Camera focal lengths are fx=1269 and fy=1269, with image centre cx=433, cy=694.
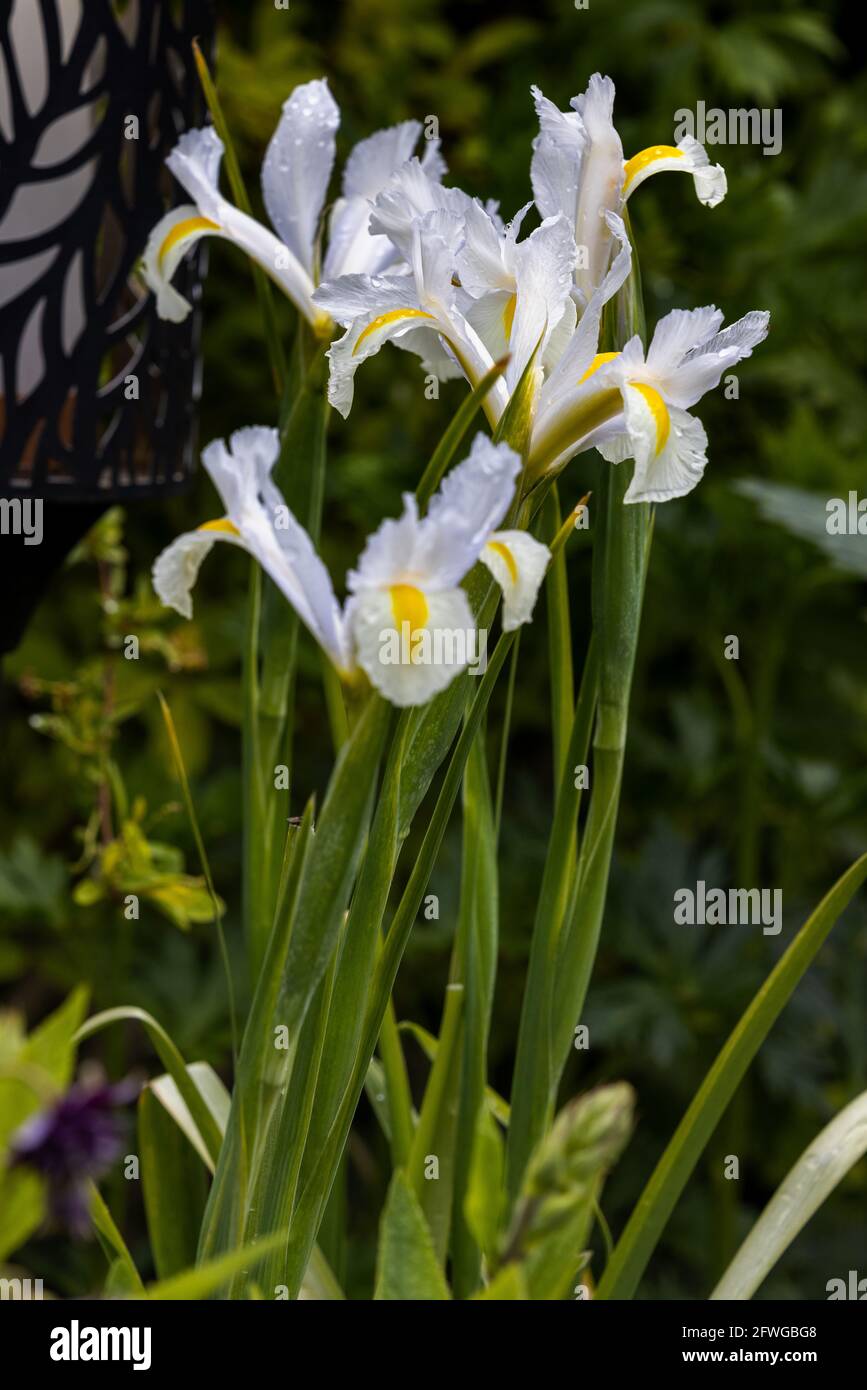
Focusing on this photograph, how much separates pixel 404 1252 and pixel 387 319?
10.8 inches

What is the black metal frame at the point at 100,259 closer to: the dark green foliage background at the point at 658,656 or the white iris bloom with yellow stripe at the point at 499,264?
the white iris bloom with yellow stripe at the point at 499,264

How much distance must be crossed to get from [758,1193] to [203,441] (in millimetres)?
1033

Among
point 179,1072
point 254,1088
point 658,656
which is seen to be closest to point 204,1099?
point 179,1072

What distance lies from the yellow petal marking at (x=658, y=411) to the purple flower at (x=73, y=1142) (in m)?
0.25

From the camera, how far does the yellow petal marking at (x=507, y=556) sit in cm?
33

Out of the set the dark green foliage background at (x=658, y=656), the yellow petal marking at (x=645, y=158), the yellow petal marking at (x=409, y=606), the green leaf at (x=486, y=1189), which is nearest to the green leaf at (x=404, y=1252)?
the green leaf at (x=486, y=1189)

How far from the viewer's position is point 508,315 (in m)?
0.43

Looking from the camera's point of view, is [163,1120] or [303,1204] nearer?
[303,1204]

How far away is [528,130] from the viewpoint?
120 centimetres

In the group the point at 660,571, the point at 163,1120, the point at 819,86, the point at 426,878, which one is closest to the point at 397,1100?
the point at 163,1120

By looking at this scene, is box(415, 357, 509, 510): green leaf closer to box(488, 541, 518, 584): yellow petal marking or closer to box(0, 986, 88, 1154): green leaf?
box(488, 541, 518, 584): yellow petal marking

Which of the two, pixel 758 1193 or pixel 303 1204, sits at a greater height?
pixel 303 1204
